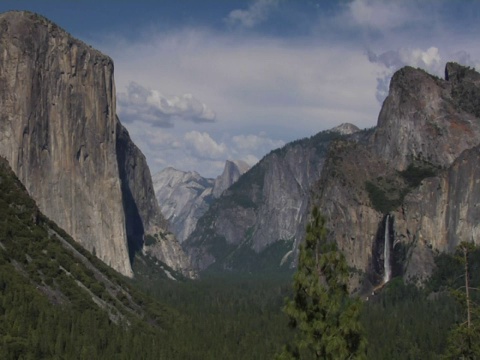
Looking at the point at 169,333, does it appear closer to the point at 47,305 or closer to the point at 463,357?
the point at 47,305

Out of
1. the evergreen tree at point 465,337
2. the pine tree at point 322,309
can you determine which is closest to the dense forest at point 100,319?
the evergreen tree at point 465,337

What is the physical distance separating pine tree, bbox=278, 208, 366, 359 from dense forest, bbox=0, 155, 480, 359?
5610 cm

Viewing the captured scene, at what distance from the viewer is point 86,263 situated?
152500 millimetres

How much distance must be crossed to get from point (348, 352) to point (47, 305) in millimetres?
82374

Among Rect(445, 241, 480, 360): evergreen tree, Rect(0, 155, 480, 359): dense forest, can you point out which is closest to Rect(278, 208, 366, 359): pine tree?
Rect(445, 241, 480, 360): evergreen tree

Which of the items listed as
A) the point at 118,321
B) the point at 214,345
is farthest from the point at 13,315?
the point at 214,345

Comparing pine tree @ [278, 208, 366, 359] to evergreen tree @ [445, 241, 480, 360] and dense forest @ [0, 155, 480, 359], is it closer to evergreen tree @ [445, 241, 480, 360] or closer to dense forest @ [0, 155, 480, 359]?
evergreen tree @ [445, 241, 480, 360]

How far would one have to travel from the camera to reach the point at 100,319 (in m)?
118

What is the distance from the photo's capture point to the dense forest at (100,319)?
9700 centimetres

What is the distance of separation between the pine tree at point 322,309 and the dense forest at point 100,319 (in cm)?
5610

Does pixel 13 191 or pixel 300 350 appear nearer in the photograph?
pixel 300 350

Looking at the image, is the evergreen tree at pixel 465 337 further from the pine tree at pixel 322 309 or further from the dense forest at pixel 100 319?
the dense forest at pixel 100 319

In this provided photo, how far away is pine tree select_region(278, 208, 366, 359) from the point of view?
34500mm

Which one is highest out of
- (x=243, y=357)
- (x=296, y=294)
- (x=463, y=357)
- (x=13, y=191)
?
(x=13, y=191)
